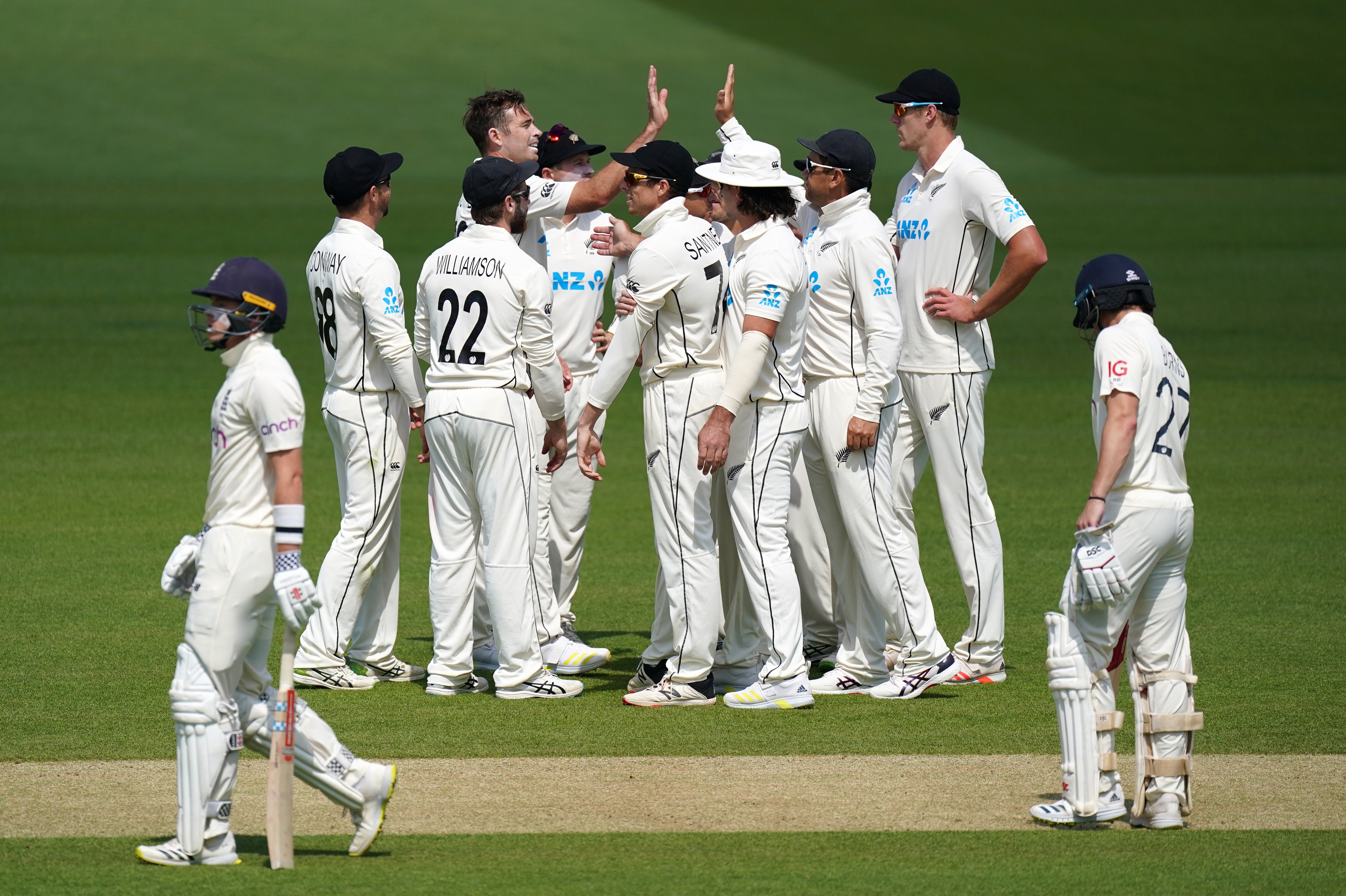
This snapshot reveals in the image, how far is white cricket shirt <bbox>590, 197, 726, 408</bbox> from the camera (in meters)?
7.75

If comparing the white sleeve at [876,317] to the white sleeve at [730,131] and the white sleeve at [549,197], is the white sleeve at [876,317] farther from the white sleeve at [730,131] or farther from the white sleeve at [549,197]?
the white sleeve at [549,197]

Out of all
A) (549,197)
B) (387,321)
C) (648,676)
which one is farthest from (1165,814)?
(549,197)

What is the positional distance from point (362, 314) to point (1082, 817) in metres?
4.43

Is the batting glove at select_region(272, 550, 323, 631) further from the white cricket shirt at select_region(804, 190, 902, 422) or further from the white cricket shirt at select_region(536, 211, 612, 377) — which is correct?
the white cricket shirt at select_region(536, 211, 612, 377)

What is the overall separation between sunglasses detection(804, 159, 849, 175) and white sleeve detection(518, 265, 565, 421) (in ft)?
4.86

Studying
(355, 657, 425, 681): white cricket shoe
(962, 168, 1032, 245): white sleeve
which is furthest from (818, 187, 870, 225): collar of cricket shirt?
(355, 657, 425, 681): white cricket shoe

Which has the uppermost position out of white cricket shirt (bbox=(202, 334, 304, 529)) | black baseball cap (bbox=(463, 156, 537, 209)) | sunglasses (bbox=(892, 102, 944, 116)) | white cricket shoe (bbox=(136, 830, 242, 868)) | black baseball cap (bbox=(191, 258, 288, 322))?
sunglasses (bbox=(892, 102, 944, 116))

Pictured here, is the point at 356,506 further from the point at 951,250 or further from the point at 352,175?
the point at 951,250

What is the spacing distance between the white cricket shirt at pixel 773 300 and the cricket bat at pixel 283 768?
3.04m

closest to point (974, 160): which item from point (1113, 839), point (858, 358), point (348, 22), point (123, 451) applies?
point (858, 358)

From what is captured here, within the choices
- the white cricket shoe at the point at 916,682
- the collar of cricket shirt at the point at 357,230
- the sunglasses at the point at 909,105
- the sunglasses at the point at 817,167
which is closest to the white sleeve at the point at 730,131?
the sunglasses at the point at 817,167

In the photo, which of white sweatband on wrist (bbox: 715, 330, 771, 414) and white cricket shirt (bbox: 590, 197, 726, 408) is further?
white cricket shirt (bbox: 590, 197, 726, 408)

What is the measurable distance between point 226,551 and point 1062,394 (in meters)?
13.9

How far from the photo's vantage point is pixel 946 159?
8.62 m
